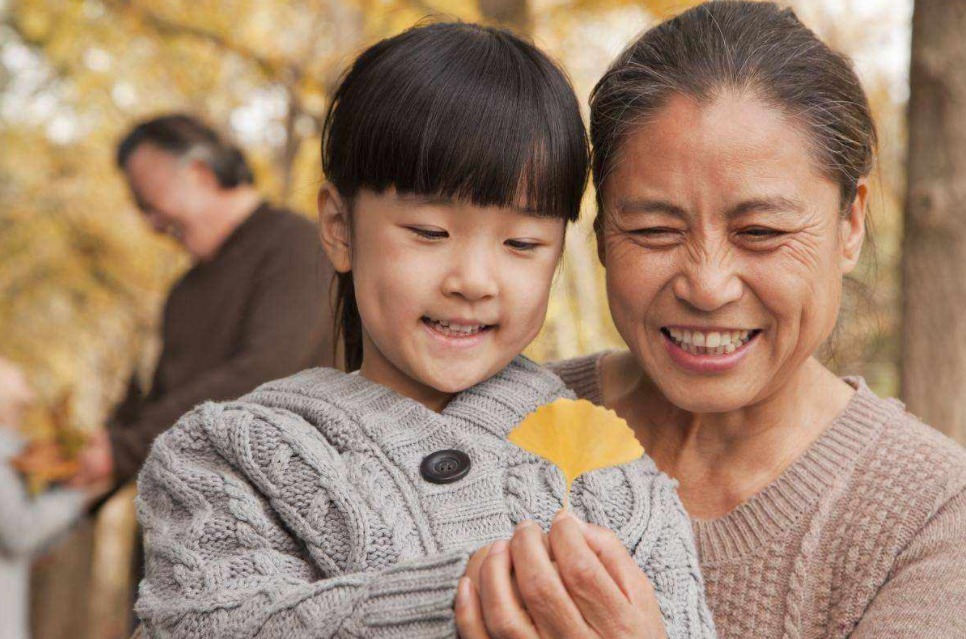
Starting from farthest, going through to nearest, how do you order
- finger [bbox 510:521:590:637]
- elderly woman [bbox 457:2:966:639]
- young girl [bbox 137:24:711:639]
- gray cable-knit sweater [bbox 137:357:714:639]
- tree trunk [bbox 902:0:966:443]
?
tree trunk [bbox 902:0:966:443], elderly woman [bbox 457:2:966:639], young girl [bbox 137:24:711:639], gray cable-knit sweater [bbox 137:357:714:639], finger [bbox 510:521:590:637]

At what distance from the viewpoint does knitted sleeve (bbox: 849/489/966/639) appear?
1725mm

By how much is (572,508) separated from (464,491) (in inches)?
7.6

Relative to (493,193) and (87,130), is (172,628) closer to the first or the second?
(493,193)

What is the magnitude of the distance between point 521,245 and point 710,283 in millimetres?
Answer: 340

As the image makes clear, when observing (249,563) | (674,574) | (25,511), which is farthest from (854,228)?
(25,511)

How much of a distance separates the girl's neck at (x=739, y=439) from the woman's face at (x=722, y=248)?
138 millimetres

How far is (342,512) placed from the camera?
1.67m

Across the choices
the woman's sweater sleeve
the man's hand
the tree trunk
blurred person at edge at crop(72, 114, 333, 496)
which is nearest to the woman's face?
the tree trunk

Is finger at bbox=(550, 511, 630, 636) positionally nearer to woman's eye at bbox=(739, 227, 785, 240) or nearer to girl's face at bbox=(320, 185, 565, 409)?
girl's face at bbox=(320, 185, 565, 409)

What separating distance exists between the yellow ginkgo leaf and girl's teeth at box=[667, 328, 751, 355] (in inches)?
20.8

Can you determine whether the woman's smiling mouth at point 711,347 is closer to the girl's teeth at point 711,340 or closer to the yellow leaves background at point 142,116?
the girl's teeth at point 711,340

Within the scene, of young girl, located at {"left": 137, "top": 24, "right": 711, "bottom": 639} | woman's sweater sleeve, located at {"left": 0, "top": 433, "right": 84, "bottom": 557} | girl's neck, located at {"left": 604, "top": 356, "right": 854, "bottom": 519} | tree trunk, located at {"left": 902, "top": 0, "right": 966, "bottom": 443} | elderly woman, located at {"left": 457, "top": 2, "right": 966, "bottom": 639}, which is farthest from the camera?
woman's sweater sleeve, located at {"left": 0, "top": 433, "right": 84, "bottom": 557}

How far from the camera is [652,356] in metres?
2.04

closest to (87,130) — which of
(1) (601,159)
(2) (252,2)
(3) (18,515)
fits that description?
(2) (252,2)
